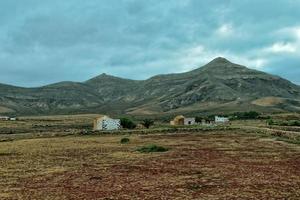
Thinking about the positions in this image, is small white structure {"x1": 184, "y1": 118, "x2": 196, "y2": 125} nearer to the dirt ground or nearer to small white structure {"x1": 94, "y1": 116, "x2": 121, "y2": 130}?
small white structure {"x1": 94, "y1": 116, "x2": 121, "y2": 130}

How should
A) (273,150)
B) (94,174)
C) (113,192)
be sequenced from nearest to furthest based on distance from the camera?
(113,192), (94,174), (273,150)

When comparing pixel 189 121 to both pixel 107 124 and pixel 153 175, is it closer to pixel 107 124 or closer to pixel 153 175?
pixel 107 124

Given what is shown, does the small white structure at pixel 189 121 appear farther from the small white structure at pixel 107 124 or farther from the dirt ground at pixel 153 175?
the dirt ground at pixel 153 175

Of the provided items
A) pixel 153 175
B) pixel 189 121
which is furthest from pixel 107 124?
pixel 153 175

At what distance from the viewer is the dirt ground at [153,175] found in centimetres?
2875

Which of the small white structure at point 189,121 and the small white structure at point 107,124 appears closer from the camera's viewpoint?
the small white structure at point 107,124

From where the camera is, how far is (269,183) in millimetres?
32094

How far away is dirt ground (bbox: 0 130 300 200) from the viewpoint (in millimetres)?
28750

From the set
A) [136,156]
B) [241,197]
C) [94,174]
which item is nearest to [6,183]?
[94,174]

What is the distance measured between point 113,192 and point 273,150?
31247 mm

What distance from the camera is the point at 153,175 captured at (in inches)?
1444

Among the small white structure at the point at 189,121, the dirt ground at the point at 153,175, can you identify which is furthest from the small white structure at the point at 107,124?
the dirt ground at the point at 153,175

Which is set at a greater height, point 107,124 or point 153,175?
point 107,124

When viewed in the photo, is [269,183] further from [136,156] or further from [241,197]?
[136,156]
